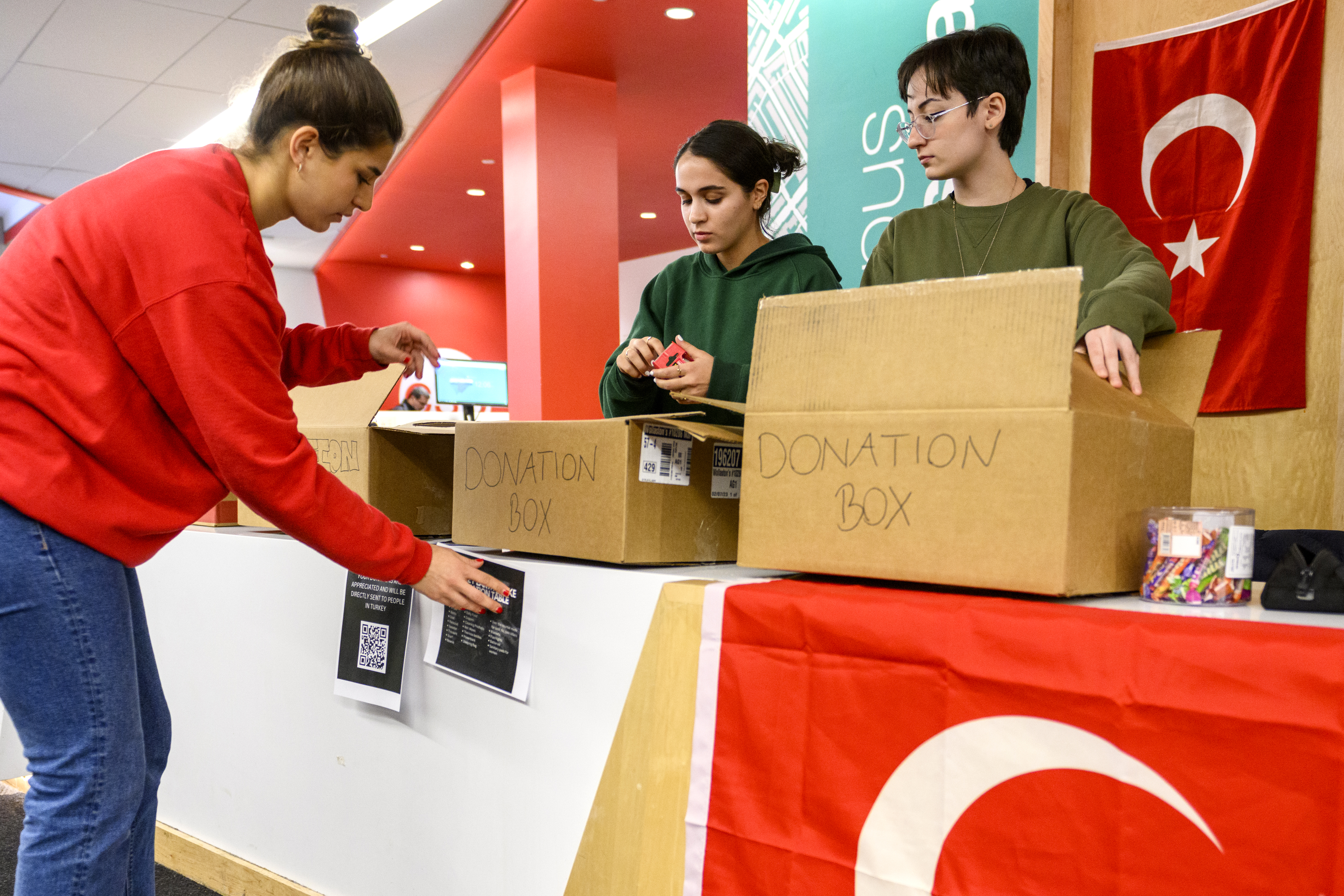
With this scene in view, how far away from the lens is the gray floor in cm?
160

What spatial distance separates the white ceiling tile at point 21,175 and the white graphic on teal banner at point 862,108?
19.4ft

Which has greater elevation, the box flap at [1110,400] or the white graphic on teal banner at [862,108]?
the white graphic on teal banner at [862,108]

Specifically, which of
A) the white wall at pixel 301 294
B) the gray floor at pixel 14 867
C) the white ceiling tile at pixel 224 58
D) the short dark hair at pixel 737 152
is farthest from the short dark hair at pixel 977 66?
the white wall at pixel 301 294

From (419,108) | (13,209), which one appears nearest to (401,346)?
(419,108)

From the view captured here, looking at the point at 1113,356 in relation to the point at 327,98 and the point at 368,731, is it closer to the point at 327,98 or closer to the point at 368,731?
the point at 327,98

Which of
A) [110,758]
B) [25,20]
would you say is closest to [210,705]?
[110,758]

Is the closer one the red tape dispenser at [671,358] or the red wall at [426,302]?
the red tape dispenser at [671,358]

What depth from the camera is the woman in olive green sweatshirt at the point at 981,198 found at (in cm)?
123

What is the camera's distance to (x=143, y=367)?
89 centimetres

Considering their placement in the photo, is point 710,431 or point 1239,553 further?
point 710,431

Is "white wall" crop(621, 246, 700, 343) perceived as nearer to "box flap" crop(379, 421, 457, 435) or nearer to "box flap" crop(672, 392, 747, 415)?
"box flap" crop(379, 421, 457, 435)

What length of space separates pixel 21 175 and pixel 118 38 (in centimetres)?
302

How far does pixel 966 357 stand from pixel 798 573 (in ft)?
1.02

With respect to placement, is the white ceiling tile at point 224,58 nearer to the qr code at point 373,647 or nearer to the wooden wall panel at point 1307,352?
the wooden wall panel at point 1307,352
